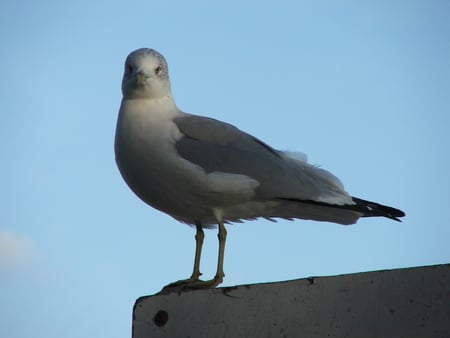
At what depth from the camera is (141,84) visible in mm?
5461

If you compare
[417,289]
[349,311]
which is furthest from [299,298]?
[417,289]

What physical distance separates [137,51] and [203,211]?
1.22 metres

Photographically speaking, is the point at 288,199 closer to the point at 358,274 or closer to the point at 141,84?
the point at 141,84

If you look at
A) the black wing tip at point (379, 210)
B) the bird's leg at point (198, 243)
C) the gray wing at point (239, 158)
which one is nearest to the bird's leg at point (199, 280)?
the bird's leg at point (198, 243)

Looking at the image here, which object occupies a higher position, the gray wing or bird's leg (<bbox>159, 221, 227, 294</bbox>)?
the gray wing

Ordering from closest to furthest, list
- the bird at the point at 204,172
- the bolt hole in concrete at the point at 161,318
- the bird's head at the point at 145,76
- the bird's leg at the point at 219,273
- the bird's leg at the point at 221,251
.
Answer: the bolt hole in concrete at the point at 161,318 < the bird at the point at 204,172 < the bird's leg at the point at 219,273 < the bird's leg at the point at 221,251 < the bird's head at the point at 145,76

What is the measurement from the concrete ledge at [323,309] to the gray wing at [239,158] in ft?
4.56

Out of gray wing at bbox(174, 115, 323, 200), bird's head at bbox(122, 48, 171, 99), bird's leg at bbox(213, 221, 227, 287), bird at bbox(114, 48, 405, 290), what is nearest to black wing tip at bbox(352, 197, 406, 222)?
bird at bbox(114, 48, 405, 290)

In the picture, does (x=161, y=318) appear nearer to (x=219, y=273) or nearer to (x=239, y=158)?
(x=219, y=273)

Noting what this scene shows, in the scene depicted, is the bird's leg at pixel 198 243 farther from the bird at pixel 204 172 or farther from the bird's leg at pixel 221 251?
the bird's leg at pixel 221 251

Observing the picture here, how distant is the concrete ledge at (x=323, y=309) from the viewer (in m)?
3.46

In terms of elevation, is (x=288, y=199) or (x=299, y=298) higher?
(x=288, y=199)

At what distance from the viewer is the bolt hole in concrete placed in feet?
13.1

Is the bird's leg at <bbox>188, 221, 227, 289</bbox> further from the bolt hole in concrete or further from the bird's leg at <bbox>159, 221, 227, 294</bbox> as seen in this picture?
the bolt hole in concrete
